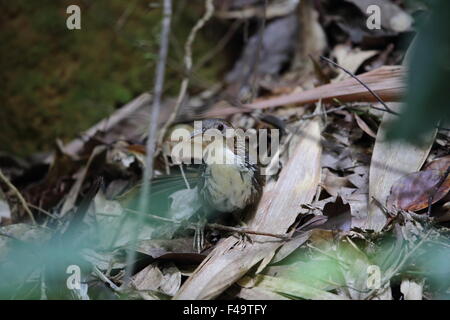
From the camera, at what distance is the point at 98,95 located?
415 cm

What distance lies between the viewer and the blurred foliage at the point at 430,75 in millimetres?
1229

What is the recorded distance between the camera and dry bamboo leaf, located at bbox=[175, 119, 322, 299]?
2199 mm

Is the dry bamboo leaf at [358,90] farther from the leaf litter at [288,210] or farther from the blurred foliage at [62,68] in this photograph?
the blurred foliage at [62,68]

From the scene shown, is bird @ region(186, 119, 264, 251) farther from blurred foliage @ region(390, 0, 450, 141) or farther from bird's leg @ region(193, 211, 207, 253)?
blurred foliage @ region(390, 0, 450, 141)

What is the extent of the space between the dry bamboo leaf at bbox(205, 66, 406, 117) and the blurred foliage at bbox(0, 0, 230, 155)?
3.50 ft

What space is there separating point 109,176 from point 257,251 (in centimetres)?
138

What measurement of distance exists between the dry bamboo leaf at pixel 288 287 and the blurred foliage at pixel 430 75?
1043 mm

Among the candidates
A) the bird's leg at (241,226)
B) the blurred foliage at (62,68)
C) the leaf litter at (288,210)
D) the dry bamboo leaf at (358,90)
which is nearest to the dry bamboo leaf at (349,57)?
the leaf litter at (288,210)

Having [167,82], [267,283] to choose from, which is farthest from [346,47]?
[267,283]

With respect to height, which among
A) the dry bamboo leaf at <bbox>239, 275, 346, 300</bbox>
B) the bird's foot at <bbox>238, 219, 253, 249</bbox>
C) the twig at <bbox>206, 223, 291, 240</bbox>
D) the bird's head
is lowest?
→ the dry bamboo leaf at <bbox>239, 275, 346, 300</bbox>

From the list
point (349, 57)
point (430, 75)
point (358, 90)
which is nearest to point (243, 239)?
point (358, 90)

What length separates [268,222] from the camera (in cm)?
261

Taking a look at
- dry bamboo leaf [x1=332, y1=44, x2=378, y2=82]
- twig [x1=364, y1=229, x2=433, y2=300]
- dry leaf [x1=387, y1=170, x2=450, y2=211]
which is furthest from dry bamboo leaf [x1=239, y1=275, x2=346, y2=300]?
dry bamboo leaf [x1=332, y1=44, x2=378, y2=82]
